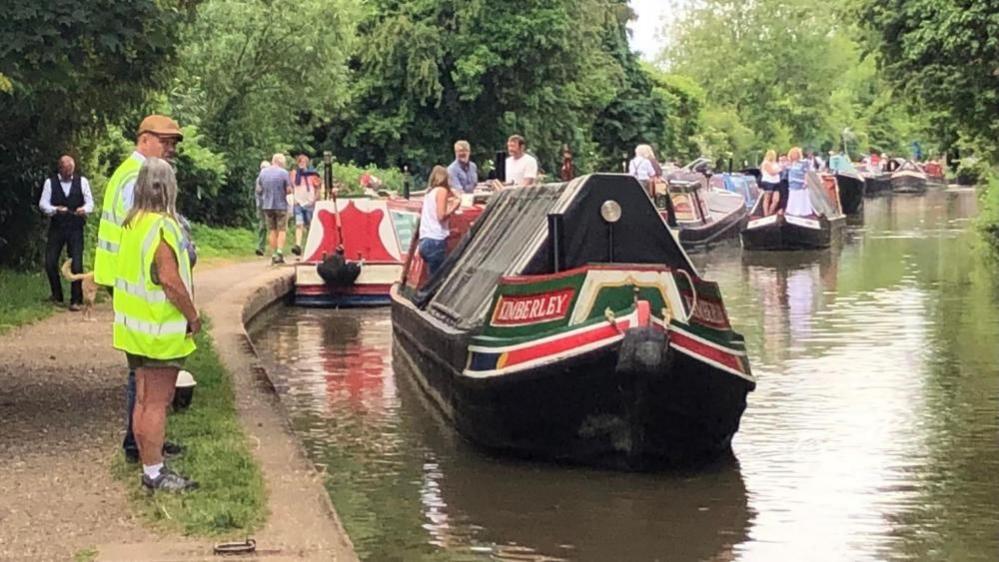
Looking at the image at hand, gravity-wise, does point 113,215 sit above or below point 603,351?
above

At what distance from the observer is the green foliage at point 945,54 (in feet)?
83.4

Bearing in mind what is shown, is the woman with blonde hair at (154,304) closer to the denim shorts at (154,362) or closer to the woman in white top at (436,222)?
the denim shorts at (154,362)

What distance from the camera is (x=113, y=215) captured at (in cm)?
958

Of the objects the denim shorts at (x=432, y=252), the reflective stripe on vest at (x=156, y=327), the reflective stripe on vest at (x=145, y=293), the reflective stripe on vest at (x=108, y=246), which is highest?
the reflective stripe on vest at (x=108, y=246)

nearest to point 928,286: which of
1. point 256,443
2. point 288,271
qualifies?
point 288,271

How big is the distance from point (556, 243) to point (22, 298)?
8626mm

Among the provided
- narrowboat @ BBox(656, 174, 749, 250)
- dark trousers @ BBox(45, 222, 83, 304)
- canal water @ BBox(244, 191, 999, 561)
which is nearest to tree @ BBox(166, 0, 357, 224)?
narrowboat @ BBox(656, 174, 749, 250)

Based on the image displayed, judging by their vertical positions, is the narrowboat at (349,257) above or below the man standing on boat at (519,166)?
below

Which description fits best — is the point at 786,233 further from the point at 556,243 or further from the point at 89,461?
the point at 89,461

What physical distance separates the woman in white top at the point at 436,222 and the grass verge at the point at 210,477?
16.1 feet

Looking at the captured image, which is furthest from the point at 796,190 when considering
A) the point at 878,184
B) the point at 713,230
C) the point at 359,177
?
the point at 878,184

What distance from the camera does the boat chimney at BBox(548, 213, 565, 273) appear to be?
11539mm

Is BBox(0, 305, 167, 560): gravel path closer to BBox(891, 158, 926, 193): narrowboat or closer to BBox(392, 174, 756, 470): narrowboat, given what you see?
BBox(392, 174, 756, 470): narrowboat

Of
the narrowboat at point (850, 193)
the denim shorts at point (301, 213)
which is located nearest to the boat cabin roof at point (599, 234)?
the denim shorts at point (301, 213)
